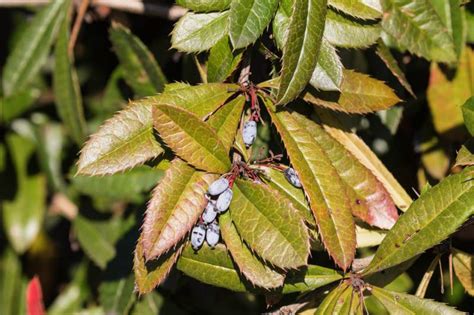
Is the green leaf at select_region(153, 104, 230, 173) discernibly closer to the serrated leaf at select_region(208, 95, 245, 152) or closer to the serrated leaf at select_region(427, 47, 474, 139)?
the serrated leaf at select_region(208, 95, 245, 152)

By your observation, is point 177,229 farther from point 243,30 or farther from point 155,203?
point 243,30

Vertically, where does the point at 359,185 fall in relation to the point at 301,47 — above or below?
below

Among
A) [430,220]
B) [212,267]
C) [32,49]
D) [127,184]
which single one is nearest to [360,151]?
[430,220]

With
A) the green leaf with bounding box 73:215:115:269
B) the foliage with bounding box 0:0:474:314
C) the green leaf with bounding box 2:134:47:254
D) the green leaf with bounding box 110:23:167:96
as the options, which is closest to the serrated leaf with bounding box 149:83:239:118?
the foliage with bounding box 0:0:474:314

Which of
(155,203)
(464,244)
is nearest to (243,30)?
(155,203)

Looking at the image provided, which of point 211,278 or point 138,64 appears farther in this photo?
point 138,64

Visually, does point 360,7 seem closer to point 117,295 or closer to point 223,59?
point 223,59

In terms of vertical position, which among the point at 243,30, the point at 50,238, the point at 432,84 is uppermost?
the point at 243,30
